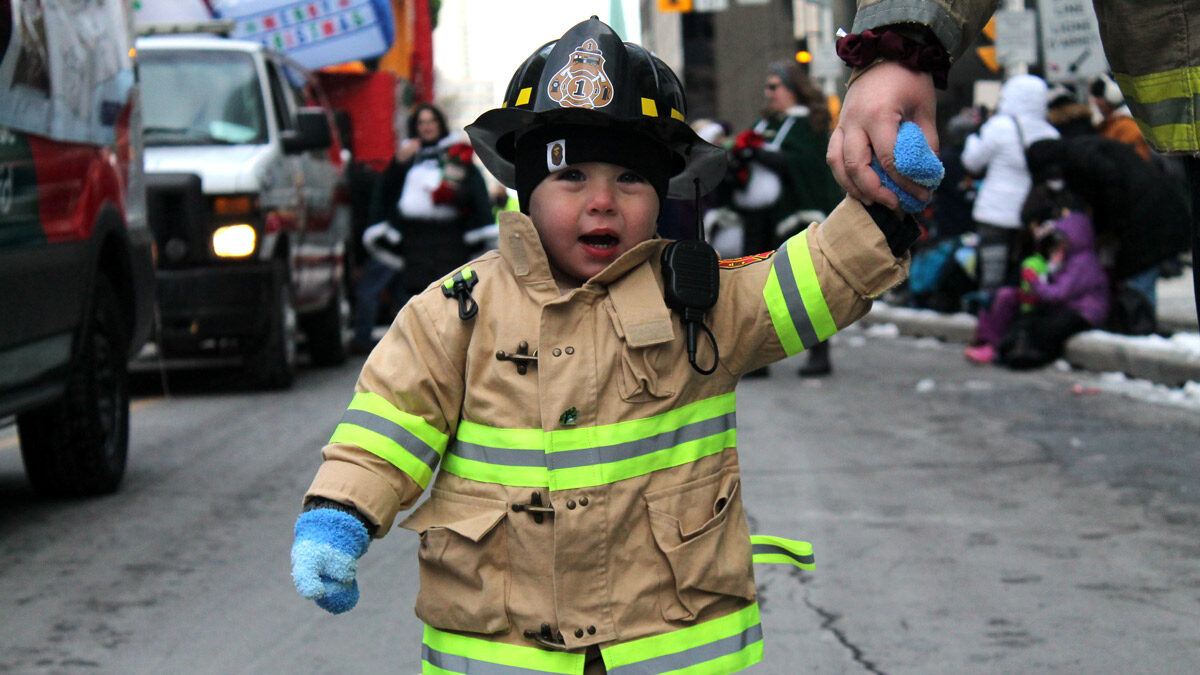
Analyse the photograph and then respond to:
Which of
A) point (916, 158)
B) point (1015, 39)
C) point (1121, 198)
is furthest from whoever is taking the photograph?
point (1015, 39)

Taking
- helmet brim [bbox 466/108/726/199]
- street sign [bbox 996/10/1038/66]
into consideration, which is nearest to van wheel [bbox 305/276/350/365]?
street sign [bbox 996/10/1038/66]

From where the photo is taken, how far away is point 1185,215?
411 inches

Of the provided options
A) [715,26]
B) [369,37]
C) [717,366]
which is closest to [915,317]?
[369,37]

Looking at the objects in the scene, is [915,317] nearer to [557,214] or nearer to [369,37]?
[369,37]

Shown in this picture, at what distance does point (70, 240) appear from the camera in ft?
19.6

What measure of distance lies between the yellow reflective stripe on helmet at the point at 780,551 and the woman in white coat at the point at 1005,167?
9016 mm

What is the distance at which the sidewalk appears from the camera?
9.06 m

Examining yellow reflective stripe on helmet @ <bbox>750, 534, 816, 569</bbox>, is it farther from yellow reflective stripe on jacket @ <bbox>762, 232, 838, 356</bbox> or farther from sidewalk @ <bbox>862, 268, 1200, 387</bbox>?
sidewalk @ <bbox>862, 268, 1200, 387</bbox>

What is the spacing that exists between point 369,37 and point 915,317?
7.65 meters

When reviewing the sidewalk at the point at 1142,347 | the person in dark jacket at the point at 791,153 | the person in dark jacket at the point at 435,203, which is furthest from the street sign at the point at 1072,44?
the person in dark jacket at the point at 435,203

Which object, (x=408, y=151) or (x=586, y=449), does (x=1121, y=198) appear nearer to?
(x=408, y=151)

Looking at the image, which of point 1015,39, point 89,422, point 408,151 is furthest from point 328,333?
point 1015,39

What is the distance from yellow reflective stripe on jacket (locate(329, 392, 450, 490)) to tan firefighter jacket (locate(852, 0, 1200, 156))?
0.93m

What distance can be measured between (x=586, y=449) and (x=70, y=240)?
4170 millimetres
